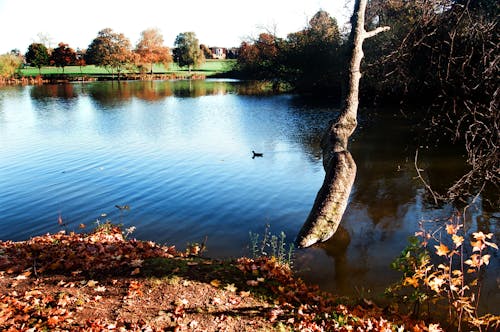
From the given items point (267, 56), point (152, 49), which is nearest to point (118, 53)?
Answer: point (152, 49)

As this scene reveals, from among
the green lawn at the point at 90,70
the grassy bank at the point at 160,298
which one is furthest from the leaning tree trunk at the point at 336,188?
the green lawn at the point at 90,70

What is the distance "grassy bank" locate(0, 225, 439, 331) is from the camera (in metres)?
Result: 5.20

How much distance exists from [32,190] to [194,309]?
38.5 ft

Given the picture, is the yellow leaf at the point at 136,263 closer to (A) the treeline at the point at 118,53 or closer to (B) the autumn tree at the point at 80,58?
(A) the treeline at the point at 118,53

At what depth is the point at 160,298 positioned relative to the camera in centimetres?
579

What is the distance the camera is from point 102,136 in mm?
25250

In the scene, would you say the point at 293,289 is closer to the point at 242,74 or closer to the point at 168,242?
the point at 168,242

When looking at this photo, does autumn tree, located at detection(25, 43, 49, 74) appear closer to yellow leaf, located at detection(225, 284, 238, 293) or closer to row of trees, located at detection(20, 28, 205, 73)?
row of trees, located at detection(20, 28, 205, 73)

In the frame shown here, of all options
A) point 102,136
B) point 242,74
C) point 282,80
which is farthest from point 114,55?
point 102,136

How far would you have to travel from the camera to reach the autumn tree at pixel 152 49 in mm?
97250

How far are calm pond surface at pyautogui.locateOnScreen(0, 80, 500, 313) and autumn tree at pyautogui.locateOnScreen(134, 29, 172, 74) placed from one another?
235 ft

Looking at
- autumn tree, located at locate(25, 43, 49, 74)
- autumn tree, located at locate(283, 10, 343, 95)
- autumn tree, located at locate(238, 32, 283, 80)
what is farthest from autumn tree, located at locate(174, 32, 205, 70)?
autumn tree, located at locate(283, 10, 343, 95)

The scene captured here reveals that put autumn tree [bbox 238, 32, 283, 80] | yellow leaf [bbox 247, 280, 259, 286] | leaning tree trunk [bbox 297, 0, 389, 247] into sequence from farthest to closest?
1. autumn tree [bbox 238, 32, 283, 80]
2. leaning tree trunk [bbox 297, 0, 389, 247]
3. yellow leaf [bbox 247, 280, 259, 286]

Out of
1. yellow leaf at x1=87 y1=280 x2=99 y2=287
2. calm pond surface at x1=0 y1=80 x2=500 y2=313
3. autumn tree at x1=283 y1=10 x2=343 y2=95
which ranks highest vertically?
autumn tree at x1=283 y1=10 x2=343 y2=95
